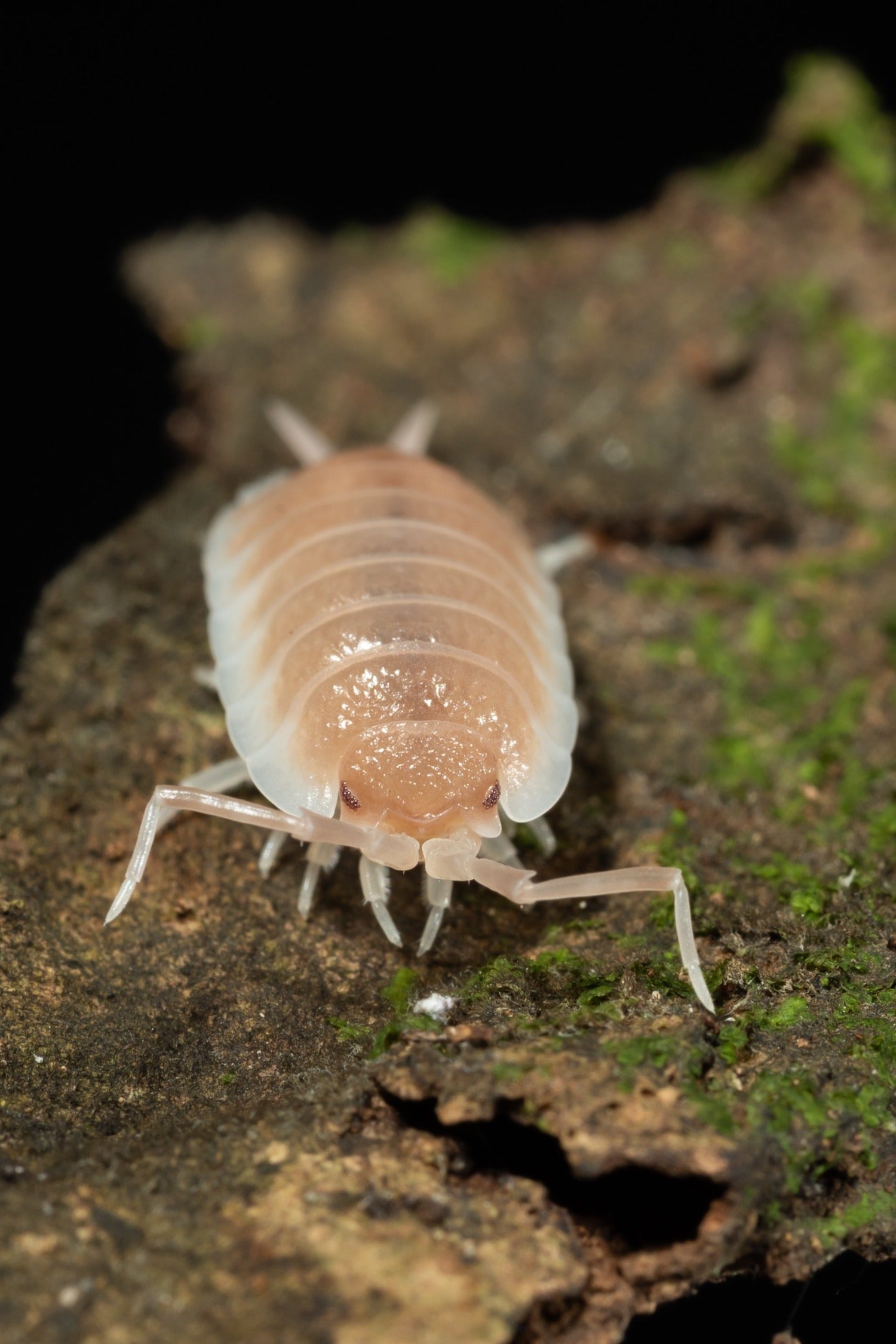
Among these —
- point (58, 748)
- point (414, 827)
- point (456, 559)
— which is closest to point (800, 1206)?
point (414, 827)

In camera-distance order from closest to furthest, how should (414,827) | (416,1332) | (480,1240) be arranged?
(416,1332)
(480,1240)
(414,827)

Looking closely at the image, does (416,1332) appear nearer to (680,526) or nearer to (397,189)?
(680,526)

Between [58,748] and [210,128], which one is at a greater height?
[210,128]

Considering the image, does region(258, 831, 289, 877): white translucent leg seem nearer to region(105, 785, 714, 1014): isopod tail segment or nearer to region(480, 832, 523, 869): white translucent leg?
region(105, 785, 714, 1014): isopod tail segment

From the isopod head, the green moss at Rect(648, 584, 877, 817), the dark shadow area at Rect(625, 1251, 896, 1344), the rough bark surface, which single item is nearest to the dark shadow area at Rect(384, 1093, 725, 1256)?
the rough bark surface

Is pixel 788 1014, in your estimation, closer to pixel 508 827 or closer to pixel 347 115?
pixel 508 827

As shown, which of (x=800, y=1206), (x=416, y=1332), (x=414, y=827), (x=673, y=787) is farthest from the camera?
(x=673, y=787)

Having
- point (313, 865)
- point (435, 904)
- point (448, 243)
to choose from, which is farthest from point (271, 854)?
point (448, 243)

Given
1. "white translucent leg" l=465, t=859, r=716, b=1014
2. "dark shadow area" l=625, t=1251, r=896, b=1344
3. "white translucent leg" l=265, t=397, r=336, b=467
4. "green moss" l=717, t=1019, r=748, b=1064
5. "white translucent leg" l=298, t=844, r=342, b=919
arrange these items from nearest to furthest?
1. "dark shadow area" l=625, t=1251, r=896, b=1344
2. "green moss" l=717, t=1019, r=748, b=1064
3. "white translucent leg" l=465, t=859, r=716, b=1014
4. "white translucent leg" l=298, t=844, r=342, b=919
5. "white translucent leg" l=265, t=397, r=336, b=467

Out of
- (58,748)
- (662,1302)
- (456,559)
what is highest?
(456,559)
